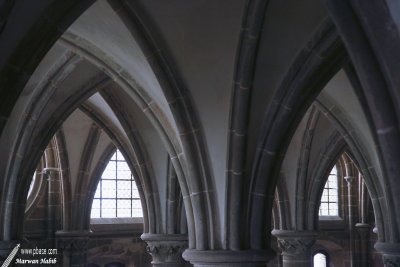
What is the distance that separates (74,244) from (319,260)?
8.52 metres

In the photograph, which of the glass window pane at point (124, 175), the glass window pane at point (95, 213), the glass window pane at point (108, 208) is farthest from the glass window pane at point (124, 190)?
the glass window pane at point (95, 213)

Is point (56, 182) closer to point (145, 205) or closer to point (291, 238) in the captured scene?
point (145, 205)

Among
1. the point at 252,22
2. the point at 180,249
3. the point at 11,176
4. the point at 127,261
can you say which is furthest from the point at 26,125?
the point at 127,261

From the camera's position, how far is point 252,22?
7988 millimetres

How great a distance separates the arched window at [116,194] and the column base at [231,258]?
10664mm

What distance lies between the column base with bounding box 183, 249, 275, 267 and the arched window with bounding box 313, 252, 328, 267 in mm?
13460

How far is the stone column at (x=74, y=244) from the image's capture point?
16609 mm

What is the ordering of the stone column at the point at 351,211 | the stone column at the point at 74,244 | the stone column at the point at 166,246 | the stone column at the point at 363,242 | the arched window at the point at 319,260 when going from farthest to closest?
the arched window at the point at 319,260, the stone column at the point at 351,211, the stone column at the point at 363,242, the stone column at the point at 74,244, the stone column at the point at 166,246

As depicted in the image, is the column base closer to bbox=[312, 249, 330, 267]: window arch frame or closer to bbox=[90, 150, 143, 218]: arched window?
bbox=[90, 150, 143, 218]: arched window

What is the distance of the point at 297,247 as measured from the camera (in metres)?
14.1

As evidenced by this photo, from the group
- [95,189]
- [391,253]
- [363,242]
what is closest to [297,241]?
[391,253]

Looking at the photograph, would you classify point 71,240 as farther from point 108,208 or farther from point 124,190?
point 124,190

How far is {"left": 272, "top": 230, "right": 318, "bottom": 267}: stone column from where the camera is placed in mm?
14008

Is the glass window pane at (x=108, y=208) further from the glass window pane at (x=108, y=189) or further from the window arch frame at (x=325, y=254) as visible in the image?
the window arch frame at (x=325, y=254)
